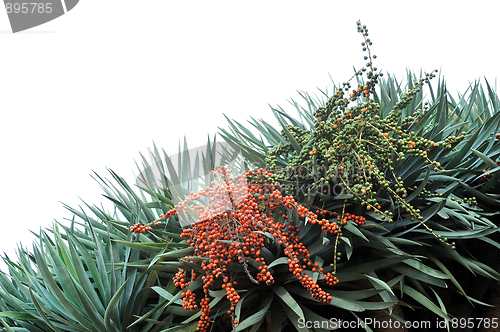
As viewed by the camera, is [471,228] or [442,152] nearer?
[471,228]

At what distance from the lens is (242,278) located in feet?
3.32

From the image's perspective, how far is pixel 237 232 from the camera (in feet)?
3.07

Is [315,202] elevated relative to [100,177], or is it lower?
lower

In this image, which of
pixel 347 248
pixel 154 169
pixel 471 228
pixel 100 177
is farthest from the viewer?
pixel 154 169

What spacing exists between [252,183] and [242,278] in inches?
10.1

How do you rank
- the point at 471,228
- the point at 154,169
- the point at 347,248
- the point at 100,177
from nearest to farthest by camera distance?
the point at 347,248
the point at 471,228
the point at 100,177
the point at 154,169

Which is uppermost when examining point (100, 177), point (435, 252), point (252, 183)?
point (100, 177)

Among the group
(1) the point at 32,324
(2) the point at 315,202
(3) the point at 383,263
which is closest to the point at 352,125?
(2) the point at 315,202

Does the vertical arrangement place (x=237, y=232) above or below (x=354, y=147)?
below

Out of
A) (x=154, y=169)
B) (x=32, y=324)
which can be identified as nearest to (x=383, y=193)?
(x=154, y=169)

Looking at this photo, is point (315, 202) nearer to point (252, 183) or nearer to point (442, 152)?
point (252, 183)

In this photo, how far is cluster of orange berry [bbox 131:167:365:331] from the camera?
3.00ft

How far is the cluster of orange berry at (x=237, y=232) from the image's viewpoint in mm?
915

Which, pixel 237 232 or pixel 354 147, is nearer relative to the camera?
pixel 237 232
